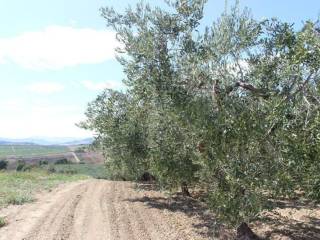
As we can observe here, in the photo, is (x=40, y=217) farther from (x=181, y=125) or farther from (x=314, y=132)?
(x=314, y=132)

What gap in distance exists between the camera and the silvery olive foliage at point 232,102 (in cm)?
971

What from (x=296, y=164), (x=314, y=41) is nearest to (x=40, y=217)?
(x=296, y=164)

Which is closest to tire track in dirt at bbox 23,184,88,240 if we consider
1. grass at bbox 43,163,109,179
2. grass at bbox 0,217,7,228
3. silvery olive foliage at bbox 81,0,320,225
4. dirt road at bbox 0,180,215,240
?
dirt road at bbox 0,180,215,240

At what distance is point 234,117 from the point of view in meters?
11.2

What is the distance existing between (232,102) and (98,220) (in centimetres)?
880

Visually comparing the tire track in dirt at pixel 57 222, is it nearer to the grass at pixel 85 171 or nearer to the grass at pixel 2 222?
the grass at pixel 2 222

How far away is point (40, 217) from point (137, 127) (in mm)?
6645

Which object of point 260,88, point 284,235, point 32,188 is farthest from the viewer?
point 32,188

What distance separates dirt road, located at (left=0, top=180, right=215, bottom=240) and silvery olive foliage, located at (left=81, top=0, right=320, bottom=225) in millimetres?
2869

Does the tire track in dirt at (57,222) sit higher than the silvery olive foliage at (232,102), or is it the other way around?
the silvery olive foliage at (232,102)

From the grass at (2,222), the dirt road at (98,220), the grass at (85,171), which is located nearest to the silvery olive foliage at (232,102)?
the dirt road at (98,220)

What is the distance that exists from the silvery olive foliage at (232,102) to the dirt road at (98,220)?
2.87 meters

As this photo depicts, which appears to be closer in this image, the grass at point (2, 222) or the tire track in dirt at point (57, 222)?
the tire track in dirt at point (57, 222)

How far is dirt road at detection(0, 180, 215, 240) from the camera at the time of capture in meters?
16.3
